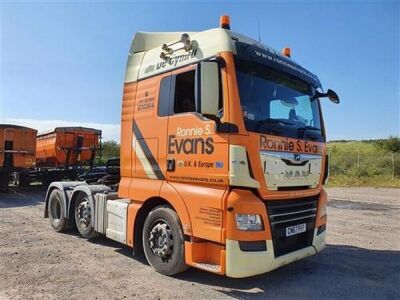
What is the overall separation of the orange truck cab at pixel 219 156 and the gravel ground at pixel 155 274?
0.37 m

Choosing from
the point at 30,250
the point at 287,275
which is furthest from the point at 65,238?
the point at 287,275

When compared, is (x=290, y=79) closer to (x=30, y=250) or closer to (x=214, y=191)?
(x=214, y=191)

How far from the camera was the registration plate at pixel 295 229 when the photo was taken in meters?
5.07

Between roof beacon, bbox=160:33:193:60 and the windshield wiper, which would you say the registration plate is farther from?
roof beacon, bbox=160:33:193:60

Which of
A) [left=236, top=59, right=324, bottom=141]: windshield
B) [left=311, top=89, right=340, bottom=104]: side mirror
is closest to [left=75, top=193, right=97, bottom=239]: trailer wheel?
[left=236, top=59, right=324, bottom=141]: windshield

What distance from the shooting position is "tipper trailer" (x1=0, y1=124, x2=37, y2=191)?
17000 mm

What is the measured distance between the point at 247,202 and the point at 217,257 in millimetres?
780

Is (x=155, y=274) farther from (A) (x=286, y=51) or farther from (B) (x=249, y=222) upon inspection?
(A) (x=286, y=51)

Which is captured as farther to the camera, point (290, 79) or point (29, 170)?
point (29, 170)

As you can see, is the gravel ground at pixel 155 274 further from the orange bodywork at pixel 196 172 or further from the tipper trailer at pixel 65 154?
the tipper trailer at pixel 65 154

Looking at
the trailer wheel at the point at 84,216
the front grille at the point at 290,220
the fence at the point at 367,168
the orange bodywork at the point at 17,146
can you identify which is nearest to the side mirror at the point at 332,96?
the front grille at the point at 290,220

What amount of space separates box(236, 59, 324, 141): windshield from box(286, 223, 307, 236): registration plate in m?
1.19

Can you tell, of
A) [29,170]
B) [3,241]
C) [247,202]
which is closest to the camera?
[247,202]

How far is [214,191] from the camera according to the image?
4.78 m
